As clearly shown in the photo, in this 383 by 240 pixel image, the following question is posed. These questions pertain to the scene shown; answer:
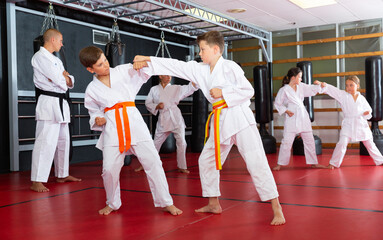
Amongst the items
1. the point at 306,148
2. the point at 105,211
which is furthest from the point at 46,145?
the point at 306,148

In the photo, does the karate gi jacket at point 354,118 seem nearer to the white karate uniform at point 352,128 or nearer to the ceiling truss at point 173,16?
the white karate uniform at point 352,128

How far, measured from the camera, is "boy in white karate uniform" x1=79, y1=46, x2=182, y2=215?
267 centimetres

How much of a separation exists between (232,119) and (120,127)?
2.52ft

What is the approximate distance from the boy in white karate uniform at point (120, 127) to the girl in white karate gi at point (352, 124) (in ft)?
9.49

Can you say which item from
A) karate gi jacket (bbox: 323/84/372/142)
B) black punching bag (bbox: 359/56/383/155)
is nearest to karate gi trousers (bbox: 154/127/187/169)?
karate gi jacket (bbox: 323/84/372/142)

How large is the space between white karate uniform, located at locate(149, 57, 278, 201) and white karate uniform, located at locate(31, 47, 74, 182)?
1.71 meters

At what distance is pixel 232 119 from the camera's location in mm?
2533

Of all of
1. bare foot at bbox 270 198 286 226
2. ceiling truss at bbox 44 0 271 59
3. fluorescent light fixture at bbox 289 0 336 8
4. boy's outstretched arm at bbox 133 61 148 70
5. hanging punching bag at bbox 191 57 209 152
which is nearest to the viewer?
bare foot at bbox 270 198 286 226

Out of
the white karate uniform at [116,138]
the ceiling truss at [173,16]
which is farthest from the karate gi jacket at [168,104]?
the white karate uniform at [116,138]

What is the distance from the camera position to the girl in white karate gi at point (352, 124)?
4.86m

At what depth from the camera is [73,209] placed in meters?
2.98

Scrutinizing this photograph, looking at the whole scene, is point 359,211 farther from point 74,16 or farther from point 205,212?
point 74,16

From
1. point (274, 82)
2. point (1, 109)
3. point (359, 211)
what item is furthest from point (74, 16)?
point (359, 211)

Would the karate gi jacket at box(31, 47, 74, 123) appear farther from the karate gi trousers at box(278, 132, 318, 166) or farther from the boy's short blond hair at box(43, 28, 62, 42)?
the karate gi trousers at box(278, 132, 318, 166)
